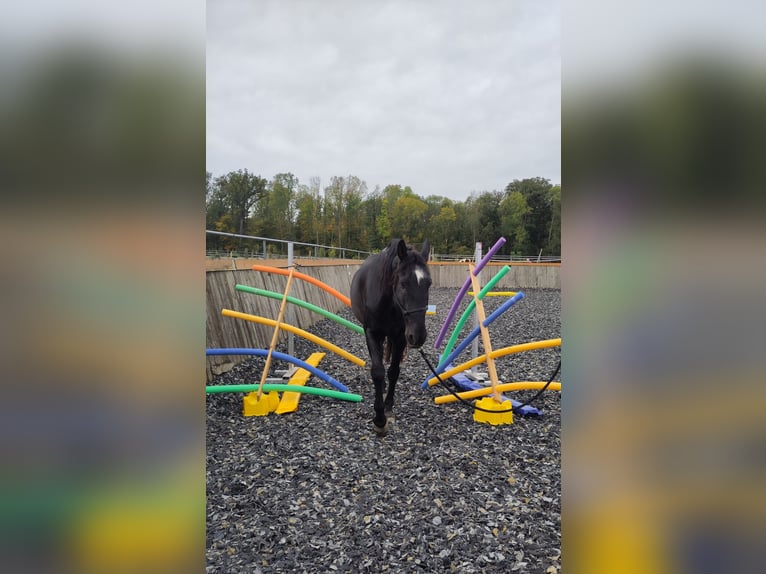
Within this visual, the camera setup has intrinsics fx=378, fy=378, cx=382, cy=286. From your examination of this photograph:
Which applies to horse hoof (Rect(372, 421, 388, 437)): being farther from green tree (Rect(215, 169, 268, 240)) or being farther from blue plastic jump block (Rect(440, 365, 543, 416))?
green tree (Rect(215, 169, 268, 240))

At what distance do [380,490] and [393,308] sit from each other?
1.66 m

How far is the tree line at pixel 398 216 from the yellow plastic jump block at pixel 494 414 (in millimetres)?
29227

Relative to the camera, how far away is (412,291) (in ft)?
10.9

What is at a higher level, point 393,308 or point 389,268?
point 389,268

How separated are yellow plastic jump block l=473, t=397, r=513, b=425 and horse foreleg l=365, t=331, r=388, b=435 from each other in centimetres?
104

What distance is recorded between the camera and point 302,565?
80.9 inches

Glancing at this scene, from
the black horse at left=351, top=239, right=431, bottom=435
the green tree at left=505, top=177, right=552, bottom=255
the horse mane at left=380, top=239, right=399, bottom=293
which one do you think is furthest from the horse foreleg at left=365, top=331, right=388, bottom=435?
the green tree at left=505, top=177, right=552, bottom=255

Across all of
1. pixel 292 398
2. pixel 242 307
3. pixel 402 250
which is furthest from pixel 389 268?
pixel 242 307

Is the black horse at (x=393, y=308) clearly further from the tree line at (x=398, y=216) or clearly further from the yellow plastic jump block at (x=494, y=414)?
the tree line at (x=398, y=216)

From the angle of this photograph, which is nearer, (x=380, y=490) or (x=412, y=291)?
(x=380, y=490)

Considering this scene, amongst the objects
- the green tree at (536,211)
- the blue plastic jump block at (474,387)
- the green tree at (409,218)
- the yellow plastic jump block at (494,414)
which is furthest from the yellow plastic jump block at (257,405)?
the green tree at (409,218)

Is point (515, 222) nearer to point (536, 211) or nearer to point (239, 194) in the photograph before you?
point (536, 211)
